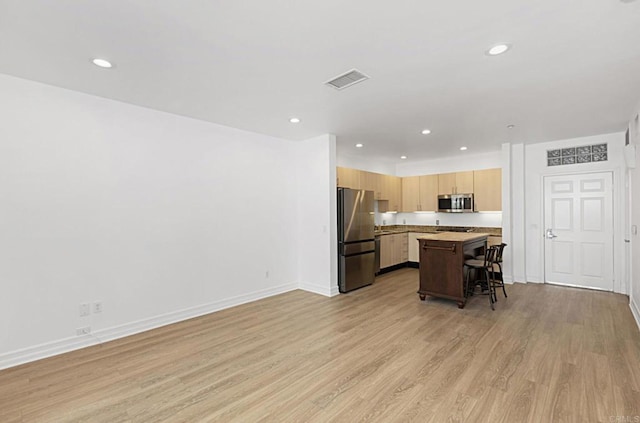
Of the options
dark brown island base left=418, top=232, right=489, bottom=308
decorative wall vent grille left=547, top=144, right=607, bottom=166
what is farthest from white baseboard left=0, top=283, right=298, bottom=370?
decorative wall vent grille left=547, top=144, right=607, bottom=166

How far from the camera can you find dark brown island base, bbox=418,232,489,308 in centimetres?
438

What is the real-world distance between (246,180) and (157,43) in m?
2.64

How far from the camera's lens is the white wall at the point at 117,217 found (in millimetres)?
2932

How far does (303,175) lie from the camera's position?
17.9 feet

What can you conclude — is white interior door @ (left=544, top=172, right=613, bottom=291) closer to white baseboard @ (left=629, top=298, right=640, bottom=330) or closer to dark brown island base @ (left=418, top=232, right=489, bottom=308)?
white baseboard @ (left=629, top=298, right=640, bottom=330)

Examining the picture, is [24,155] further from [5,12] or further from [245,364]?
[245,364]

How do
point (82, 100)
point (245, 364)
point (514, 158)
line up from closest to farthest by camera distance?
point (245, 364) → point (82, 100) → point (514, 158)

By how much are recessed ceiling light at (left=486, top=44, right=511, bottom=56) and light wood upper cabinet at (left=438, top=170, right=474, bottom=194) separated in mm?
4683

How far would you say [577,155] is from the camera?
17.7 feet

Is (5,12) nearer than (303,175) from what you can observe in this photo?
Yes

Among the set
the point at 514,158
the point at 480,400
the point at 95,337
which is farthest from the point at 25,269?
the point at 514,158

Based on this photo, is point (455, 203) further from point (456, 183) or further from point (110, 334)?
point (110, 334)

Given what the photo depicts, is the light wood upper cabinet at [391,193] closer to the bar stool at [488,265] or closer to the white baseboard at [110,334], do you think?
the bar stool at [488,265]

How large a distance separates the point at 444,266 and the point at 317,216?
7.08 ft
